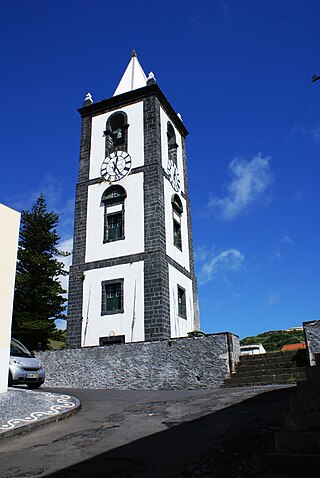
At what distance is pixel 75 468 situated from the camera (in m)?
4.96

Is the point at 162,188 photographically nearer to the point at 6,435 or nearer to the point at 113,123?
the point at 113,123

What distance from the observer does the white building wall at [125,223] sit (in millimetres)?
19250

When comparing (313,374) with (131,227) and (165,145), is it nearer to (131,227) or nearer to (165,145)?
(131,227)

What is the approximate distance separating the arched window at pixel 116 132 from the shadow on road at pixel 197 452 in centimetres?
1662

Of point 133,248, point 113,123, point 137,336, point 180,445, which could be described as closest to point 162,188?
point 133,248

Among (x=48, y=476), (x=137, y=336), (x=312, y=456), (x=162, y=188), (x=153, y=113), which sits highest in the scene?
(x=153, y=113)

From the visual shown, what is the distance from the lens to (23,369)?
12281 mm

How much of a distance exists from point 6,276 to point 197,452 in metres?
7.64

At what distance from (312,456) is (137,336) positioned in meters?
14.2

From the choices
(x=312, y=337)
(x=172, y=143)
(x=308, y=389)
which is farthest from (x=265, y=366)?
(x=172, y=143)

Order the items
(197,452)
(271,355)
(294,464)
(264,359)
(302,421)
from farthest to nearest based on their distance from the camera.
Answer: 1. (271,355)
2. (264,359)
3. (197,452)
4. (302,421)
5. (294,464)

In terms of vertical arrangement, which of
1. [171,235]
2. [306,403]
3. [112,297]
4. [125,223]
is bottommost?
[306,403]

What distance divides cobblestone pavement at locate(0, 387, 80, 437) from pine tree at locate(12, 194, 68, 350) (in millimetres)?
11767

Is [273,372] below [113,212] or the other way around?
below
